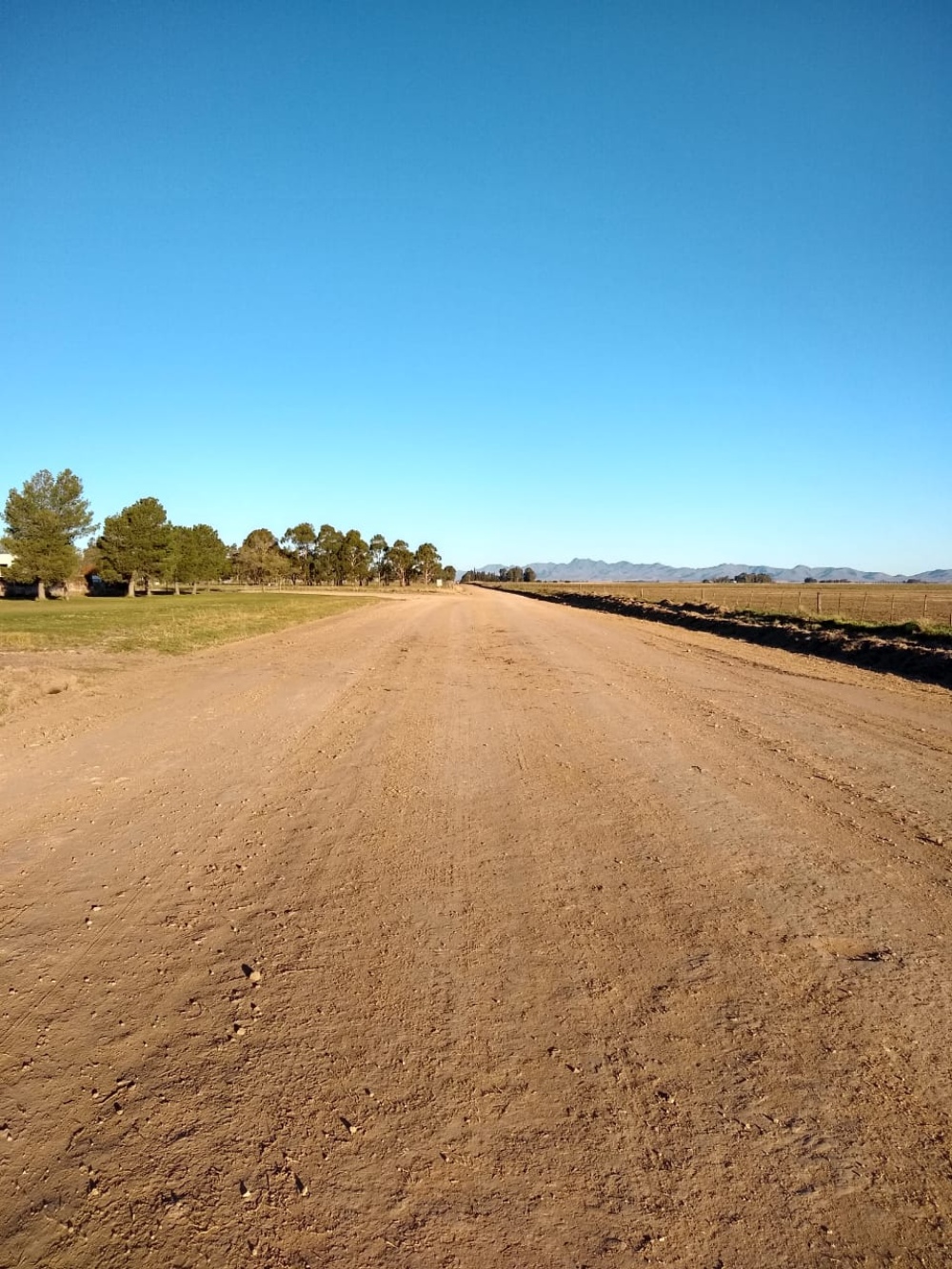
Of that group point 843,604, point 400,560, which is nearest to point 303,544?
point 400,560

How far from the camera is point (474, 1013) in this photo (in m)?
2.94

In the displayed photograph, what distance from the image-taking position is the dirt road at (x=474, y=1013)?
6.70ft

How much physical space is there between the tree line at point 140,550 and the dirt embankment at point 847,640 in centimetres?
6227

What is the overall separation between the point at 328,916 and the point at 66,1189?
1.74m

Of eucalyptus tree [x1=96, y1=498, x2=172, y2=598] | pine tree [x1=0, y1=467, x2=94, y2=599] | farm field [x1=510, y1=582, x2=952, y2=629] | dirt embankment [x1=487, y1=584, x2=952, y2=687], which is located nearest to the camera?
dirt embankment [x1=487, y1=584, x2=952, y2=687]

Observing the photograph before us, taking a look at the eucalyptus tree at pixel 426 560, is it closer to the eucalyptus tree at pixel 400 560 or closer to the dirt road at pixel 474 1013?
the eucalyptus tree at pixel 400 560

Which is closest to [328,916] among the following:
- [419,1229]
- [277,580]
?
[419,1229]

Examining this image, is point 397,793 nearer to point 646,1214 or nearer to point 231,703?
point 646,1214

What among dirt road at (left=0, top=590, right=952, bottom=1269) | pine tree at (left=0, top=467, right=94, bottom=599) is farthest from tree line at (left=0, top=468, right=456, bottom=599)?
dirt road at (left=0, top=590, right=952, bottom=1269)

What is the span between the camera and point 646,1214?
6.71 feet

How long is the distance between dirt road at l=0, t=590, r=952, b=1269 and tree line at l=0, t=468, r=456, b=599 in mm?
70281

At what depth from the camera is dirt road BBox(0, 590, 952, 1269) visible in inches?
80.4

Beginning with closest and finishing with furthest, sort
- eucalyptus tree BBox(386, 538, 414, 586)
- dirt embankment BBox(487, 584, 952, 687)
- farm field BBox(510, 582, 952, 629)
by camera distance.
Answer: dirt embankment BBox(487, 584, 952, 687)
farm field BBox(510, 582, 952, 629)
eucalyptus tree BBox(386, 538, 414, 586)

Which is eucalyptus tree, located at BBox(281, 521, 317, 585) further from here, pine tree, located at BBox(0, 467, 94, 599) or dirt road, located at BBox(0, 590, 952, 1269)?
dirt road, located at BBox(0, 590, 952, 1269)
